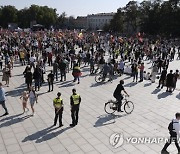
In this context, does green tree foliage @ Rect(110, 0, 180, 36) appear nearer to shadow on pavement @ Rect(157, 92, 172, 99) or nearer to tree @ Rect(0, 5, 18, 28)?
tree @ Rect(0, 5, 18, 28)

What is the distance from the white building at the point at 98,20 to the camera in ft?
481

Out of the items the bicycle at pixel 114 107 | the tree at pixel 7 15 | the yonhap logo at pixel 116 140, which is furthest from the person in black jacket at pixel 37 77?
the tree at pixel 7 15

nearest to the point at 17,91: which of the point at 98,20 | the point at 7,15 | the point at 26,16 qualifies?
the point at 7,15

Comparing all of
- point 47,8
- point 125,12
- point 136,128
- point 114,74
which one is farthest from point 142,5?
point 136,128

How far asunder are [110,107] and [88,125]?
158 centimetres

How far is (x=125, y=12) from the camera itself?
271ft

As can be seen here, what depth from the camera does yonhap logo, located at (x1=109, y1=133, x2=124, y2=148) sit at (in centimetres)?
906

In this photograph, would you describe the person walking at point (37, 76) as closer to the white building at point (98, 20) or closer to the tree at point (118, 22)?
the tree at point (118, 22)

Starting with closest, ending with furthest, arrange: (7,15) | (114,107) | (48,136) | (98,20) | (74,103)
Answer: (48,136), (74,103), (114,107), (7,15), (98,20)

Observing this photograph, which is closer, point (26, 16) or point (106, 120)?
→ point (106, 120)

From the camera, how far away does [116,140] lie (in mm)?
9375

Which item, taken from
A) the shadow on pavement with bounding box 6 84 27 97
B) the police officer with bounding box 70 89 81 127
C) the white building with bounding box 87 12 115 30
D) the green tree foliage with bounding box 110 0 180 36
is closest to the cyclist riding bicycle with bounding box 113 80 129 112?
the police officer with bounding box 70 89 81 127

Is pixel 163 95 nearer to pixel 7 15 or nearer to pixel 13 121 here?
pixel 13 121

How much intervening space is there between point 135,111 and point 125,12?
73.6 m
